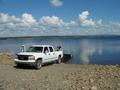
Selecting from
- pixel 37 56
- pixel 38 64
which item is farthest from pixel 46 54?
pixel 38 64

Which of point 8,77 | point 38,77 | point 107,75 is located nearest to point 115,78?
point 107,75

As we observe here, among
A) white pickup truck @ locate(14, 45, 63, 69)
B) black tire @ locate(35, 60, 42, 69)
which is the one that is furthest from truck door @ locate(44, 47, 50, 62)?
black tire @ locate(35, 60, 42, 69)

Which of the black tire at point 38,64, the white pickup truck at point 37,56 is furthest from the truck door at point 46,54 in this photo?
the black tire at point 38,64

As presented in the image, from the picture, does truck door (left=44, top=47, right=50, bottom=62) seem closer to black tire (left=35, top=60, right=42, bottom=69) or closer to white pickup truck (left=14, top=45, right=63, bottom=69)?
white pickup truck (left=14, top=45, right=63, bottom=69)

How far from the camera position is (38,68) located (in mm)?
21250

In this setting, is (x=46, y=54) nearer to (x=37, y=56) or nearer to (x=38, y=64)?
(x=37, y=56)

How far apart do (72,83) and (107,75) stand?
267 cm

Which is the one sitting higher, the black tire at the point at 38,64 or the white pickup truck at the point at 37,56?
the white pickup truck at the point at 37,56

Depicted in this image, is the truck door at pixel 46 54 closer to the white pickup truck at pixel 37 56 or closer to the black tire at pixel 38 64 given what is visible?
the white pickup truck at pixel 37 56

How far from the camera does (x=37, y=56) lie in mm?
21281

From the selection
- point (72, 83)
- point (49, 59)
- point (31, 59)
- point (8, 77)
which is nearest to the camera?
point (72, 83)

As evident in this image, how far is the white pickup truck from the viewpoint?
833 inches

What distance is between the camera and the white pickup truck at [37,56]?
21.2 m

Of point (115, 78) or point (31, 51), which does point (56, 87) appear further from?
point (31, 51)
